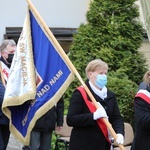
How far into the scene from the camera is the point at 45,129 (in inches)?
268

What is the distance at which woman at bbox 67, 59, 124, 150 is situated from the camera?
5.26m

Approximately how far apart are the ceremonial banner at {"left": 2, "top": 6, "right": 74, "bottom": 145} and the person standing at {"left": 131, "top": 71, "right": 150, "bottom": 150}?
0.77 meters

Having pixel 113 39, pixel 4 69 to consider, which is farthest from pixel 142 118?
pixel 113 39

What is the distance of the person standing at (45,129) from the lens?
6.79m

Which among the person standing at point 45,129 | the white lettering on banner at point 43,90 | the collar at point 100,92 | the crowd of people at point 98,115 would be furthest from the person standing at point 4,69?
the collar at point 100,92

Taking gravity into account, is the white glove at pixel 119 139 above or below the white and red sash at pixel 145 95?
below

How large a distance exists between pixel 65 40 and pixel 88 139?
965 cm

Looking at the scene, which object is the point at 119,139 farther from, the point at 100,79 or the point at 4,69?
the point at 4,69

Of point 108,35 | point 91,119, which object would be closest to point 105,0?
point 108,35

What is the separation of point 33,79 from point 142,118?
1.24 metres

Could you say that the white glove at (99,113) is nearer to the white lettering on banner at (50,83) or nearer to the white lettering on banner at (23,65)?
the white lettering on banner at (50,83)

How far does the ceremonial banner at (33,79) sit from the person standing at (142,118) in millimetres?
769

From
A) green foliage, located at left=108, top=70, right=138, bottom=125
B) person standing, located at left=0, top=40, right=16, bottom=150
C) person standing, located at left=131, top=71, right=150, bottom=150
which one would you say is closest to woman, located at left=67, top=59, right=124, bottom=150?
person standing, located at left=131, top=71, right=150, bottom=150

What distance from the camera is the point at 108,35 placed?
9578 mm
